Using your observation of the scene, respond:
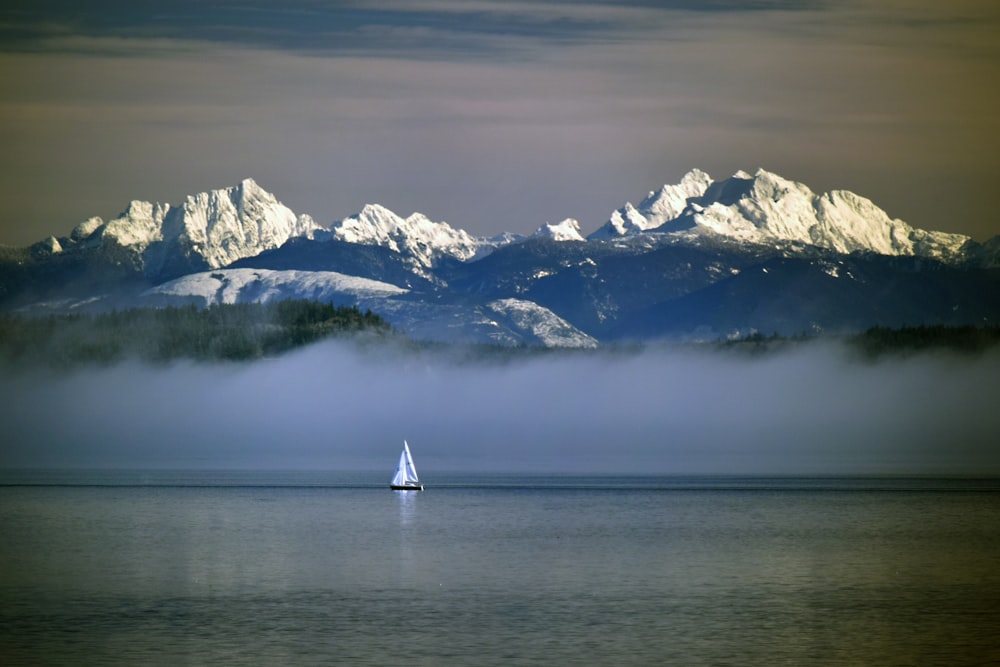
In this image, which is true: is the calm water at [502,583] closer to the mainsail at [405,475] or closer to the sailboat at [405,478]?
the sailboat at [405,478]

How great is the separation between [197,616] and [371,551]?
1257 inches

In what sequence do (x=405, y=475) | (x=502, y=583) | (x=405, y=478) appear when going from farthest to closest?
(x=405, y=475)
(x=405, y=478)
(x=502, y=583)

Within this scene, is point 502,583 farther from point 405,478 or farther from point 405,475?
point 405,475

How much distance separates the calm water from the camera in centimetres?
6638

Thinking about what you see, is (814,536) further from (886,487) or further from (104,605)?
(886,487)

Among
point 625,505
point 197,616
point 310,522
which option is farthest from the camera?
point 625,505

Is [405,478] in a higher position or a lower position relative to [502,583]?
higher

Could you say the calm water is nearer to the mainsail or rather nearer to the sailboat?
the sailboat

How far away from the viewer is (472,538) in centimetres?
11619

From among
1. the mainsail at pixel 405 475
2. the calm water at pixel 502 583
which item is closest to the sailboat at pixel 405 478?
the mainsail at pixel 405 475

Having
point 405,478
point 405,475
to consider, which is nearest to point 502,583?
point 405,478

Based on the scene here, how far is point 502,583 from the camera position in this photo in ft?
289

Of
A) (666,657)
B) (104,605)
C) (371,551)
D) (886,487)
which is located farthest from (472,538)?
(886,487)

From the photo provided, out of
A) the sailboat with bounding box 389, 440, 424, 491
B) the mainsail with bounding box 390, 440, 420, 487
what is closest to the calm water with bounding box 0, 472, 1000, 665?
the sailboat with bounding box 389, 440, 424, 491
